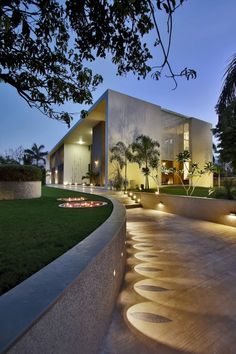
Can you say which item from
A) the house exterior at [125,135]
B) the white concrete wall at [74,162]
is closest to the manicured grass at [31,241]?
the house exterior at [125,135]

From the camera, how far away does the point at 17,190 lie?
8469mm

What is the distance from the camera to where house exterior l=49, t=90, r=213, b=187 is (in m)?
15.9

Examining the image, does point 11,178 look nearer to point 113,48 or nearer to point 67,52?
point 67,52

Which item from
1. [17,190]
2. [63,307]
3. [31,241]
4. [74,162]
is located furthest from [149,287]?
[74,162]

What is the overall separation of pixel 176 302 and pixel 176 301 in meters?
0.02

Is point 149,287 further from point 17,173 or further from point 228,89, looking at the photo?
point 17,173

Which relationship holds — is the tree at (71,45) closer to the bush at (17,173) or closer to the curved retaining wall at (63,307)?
the curved retaining wall at (63,307)

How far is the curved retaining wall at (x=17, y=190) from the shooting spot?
8.32m

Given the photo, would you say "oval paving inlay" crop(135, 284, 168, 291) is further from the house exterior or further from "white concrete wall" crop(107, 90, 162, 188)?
"white concrete wall" crop(107, 90, 162, 188)

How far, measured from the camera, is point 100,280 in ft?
6.07

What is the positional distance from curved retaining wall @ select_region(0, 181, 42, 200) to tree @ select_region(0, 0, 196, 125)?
6.46 meters

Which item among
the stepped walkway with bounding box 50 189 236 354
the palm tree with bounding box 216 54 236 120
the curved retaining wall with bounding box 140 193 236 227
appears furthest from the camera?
the curved retaining wall with bounding box 140 193 236 227

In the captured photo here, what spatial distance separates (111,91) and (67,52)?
44.0 ft

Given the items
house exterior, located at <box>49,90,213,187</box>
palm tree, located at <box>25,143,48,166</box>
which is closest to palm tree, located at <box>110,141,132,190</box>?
house exterior, located at <box>49,90,213,187</box>
